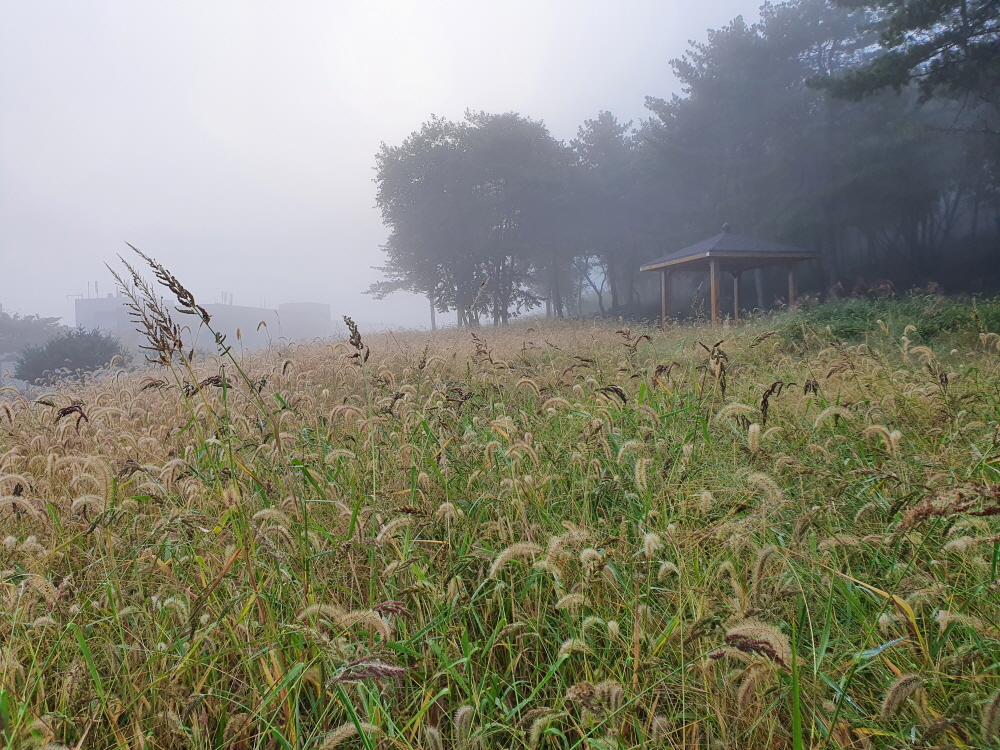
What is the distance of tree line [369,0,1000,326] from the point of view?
25.5 meters

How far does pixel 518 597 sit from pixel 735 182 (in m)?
33.2

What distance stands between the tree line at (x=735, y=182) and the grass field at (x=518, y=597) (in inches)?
885

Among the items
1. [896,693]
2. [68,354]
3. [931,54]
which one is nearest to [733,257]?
[931,54]

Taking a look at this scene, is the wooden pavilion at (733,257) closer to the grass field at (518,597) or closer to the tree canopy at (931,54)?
the tree canopy at (931,54)

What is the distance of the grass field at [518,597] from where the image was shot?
1.27 metres

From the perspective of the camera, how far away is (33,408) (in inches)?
213

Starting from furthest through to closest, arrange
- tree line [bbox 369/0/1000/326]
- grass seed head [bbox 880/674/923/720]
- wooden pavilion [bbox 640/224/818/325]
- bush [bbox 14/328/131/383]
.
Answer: tree line [bbox 369/0/1000/326] < bush [bbox 14/328/131/383] < wooden pavilion [bbox 640/224/818/325] < grass seed head [bbox 880/674/923/720]

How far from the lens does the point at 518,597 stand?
75.7 inches

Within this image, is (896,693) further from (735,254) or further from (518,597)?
(735,254)

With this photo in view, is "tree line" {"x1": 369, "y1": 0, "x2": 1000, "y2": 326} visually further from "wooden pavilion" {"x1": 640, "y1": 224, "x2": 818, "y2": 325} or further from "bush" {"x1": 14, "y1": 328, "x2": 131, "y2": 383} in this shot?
"bush" {"x1": 14, "y1": 328, "x2": 131, "y2": 383}

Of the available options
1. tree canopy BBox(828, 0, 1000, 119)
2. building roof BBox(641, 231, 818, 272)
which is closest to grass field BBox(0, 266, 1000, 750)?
tree canopy BBox(828, 0, 1000, 119)

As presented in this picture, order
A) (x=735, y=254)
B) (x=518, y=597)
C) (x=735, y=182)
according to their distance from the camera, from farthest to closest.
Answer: (x=735, y=182) → (x=735, y=254) → (x=518, y=597)

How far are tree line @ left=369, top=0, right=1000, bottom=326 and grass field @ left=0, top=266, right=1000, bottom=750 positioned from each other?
22489 mm

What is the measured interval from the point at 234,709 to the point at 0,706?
531 millimetres
